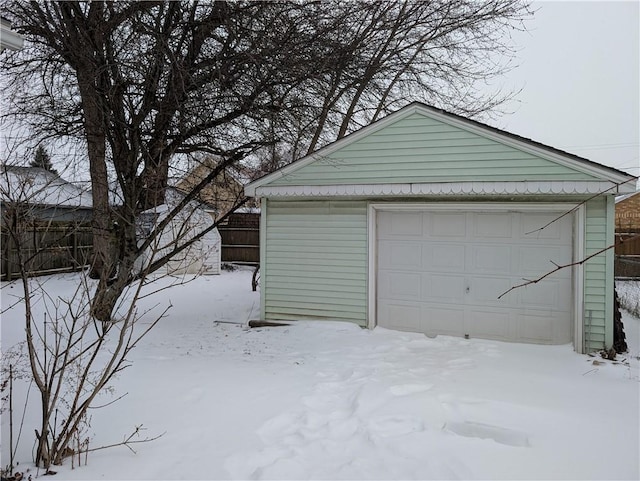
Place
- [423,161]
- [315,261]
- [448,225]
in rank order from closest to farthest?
[423,161] < [448,225] < [315,261]

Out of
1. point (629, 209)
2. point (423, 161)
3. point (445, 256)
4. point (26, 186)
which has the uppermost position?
point (629, 209)

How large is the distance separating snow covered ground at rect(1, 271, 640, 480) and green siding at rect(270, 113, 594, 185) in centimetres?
254

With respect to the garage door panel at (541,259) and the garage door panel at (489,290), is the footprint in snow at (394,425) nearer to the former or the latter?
the garage door panel at (489,290)

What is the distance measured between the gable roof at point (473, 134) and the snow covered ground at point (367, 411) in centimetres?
255

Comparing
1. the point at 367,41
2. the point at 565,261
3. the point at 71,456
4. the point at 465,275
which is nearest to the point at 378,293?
the point at 465,275

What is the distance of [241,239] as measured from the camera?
18.5 m

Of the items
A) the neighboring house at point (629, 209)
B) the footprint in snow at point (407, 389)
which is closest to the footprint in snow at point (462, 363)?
the footprint in snow at point (407, 389)

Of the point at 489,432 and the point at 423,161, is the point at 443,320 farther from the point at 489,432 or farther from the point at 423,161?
the point at 489,432

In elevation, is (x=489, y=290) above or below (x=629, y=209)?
below

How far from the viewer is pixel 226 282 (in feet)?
49.2

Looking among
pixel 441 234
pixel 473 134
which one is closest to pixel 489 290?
pixel 441 234

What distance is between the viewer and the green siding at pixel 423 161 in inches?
273

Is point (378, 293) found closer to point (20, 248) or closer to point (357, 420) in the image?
point (357, 420)

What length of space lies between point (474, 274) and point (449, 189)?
1.43 metres
